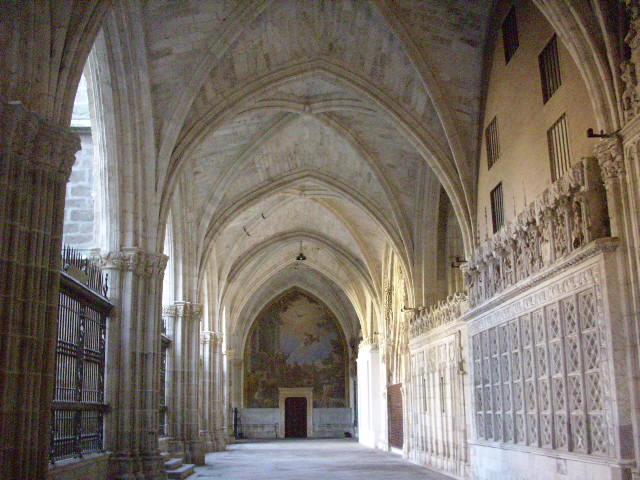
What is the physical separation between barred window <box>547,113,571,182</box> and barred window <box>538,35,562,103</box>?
0.61 meters

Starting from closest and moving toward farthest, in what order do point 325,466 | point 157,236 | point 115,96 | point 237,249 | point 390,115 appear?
1. point 115,96
2. point 157,236
3. point 390,115
4. point 325,466
5. point 237,249

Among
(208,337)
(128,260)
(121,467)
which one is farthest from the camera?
(208,337)

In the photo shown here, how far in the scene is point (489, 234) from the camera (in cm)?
1516

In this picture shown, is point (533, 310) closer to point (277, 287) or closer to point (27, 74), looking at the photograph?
point (27, 74)

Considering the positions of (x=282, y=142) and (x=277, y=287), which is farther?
(x=277, y=287)

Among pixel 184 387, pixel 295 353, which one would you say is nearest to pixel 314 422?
pixel 295 353

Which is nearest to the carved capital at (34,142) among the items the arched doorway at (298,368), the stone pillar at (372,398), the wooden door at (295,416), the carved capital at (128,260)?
the carved capital at (128,260)

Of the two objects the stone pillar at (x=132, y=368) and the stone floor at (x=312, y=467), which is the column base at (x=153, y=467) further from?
the stone floor at (x=312, y=467)

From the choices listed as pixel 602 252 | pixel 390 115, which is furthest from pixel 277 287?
pixel 602 252

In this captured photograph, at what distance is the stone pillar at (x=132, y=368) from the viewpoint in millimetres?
13875

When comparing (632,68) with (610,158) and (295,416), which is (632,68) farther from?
(295,416)

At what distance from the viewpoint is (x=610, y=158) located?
30.7ft

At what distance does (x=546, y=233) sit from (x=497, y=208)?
3.69 meters

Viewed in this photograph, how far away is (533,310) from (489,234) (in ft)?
12.0
